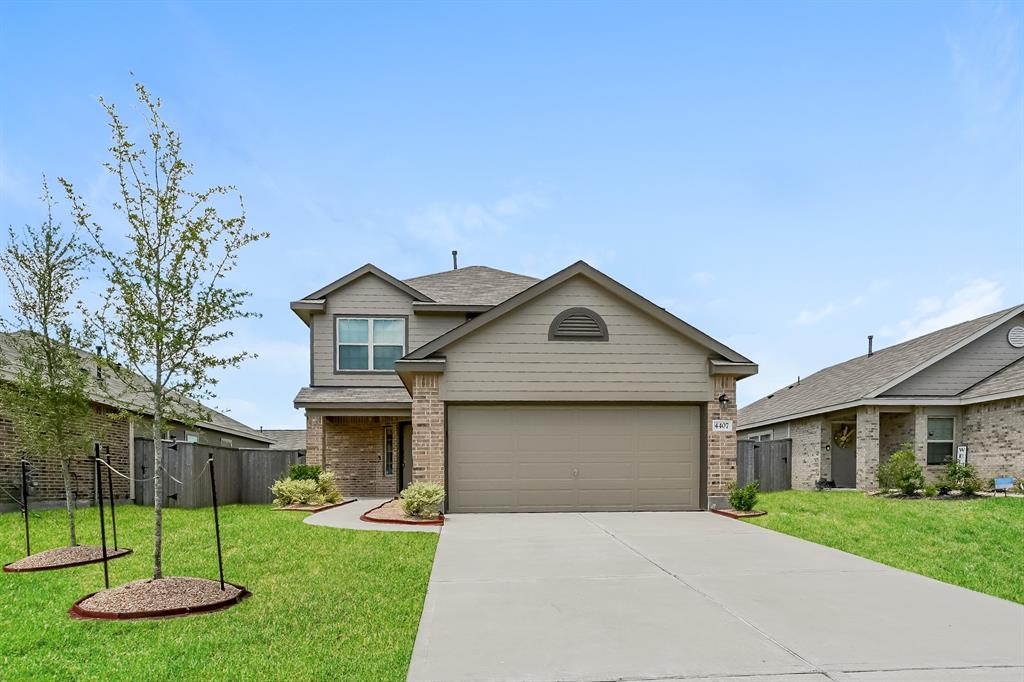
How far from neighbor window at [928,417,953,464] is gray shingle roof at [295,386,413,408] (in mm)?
16122

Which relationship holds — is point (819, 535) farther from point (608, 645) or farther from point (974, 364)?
point (974, 364)

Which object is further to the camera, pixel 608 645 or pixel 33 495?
pixel 33 495

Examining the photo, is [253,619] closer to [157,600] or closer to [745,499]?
[157,600]

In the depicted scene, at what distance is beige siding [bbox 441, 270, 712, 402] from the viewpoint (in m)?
14.5

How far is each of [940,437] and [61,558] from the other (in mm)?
22918

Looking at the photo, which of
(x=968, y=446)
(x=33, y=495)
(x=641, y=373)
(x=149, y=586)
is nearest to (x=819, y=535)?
(x=641, y=373)

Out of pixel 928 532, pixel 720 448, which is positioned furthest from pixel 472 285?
pixel 928 532

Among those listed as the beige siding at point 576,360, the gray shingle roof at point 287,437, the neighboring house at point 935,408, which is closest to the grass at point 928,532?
the beige siding at point 576,360

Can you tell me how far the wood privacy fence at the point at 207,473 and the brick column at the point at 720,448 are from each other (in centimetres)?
1164

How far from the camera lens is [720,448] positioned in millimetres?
14859

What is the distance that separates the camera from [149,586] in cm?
711

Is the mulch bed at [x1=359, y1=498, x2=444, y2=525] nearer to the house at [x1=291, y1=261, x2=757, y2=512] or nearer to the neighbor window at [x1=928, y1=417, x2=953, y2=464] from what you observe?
the house at [x1=291, y1=261, x2=757, y2=512]

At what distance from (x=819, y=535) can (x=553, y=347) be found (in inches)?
247

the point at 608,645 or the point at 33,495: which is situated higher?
the point at 608,645
